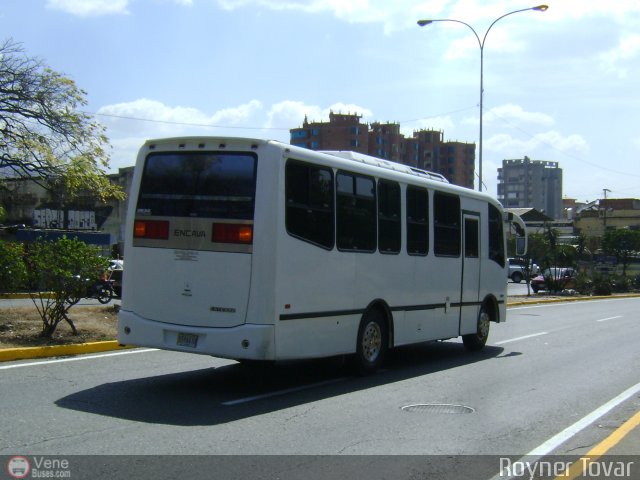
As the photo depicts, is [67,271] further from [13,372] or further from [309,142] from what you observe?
[309,142]

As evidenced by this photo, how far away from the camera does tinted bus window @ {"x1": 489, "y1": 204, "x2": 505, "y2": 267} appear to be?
1464 centimetres

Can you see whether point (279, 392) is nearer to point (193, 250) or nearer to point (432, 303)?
point (193, 250)

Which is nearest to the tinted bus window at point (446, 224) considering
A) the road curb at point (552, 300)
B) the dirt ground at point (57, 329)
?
the dirt ground at point (57, 329)

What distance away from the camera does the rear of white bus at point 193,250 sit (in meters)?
8.55

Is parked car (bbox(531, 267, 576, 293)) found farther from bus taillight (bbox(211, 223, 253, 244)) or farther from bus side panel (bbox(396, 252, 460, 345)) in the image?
bus taillight (bbox(211, 223, 253, 244))

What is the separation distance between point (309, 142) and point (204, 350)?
396 ft

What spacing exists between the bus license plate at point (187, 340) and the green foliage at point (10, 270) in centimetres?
526

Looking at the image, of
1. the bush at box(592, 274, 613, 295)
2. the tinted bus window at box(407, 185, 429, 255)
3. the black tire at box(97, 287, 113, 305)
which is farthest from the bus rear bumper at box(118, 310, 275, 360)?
the bush at box(592, 274, 613, 295)

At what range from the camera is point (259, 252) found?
8.51 meters

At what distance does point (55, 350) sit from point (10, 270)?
2138mm

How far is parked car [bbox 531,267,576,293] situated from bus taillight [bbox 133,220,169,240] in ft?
119

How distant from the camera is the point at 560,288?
42.4 metres

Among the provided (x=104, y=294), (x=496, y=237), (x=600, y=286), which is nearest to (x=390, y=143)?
(x=600, y=286)

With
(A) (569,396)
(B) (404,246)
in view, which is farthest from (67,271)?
(A) (569,396)
